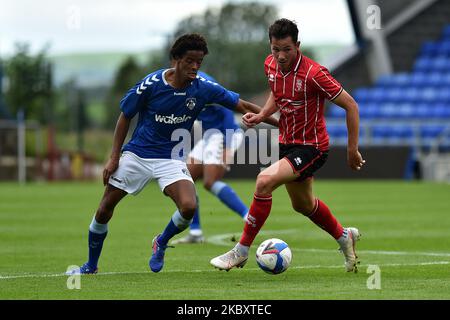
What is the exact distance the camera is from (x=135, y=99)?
895cm

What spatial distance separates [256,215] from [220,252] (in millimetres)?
2745

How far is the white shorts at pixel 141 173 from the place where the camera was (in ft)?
29.8

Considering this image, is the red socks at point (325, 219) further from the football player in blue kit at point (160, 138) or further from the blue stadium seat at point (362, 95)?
the blue stadium seat at point (362, 95)

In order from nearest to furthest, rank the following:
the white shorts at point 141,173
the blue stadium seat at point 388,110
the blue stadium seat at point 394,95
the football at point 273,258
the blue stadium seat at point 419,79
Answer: the football at point 273,258, the white shorts at point 141,173, the blue stadium seat at point 388,110, the blue stadium seat at point 394,95, the blue stadium seat at point 419,79

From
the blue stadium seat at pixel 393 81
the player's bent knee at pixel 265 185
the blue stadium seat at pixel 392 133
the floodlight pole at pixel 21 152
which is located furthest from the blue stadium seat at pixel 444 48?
the player's bent knee at pixel 265 185

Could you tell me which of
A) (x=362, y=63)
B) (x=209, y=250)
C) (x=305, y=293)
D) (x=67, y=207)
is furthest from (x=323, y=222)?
(x=362, y=63)

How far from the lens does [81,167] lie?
41.3 metres

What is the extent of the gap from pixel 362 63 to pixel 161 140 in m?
32.1

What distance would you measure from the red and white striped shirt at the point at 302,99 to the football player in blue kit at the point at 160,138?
0.54 meters

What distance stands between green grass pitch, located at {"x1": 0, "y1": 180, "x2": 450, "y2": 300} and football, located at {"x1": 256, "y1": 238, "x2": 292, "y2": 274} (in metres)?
0.10

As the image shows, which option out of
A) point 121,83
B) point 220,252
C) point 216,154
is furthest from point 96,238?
point 121,83

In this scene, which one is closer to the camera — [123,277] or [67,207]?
[123,277]

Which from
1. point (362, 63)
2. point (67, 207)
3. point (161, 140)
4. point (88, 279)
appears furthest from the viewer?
point (362, 63)
